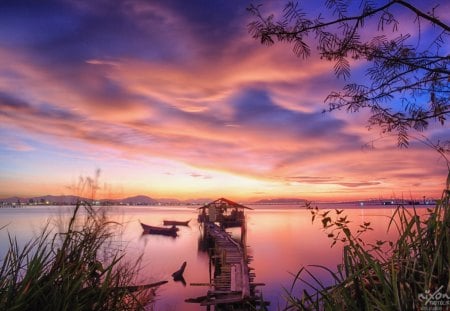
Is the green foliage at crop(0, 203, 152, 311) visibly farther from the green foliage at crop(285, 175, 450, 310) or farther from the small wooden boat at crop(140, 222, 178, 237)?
the small wooden boat at crop(140, 222, 178, 237)

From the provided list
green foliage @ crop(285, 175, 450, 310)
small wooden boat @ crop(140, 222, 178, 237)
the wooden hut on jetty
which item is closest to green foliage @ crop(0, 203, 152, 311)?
green foliage @ crop(285, 175, 450, 310)

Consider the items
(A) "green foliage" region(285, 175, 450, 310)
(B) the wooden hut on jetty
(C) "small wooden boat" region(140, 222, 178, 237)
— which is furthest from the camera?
(C) "small wooden boat" region(140, 222, 178, 237)

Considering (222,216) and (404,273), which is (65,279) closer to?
(404,273)

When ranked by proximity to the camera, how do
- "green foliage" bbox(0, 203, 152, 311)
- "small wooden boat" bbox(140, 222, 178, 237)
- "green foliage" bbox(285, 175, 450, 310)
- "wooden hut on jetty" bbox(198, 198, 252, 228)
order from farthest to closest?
"small wooden boat" bbox(140, 222, 178, 237) → "wooden hut on jetty" bbox(198, 198, 252, 228) → "green foliage" bbox(0, 203, 152, 311) → "green foliage" bbox(285, 175, 450, 310)

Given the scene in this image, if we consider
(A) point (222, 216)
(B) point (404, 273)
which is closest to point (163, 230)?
(A) point (222, 216)

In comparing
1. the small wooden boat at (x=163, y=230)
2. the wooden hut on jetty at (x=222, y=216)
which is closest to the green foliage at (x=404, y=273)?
the wooden hut on jetty at (x=222, y=216)

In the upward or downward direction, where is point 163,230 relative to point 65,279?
downward

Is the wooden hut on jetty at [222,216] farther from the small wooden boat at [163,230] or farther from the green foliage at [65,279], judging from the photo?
the green foliage at [65,279]

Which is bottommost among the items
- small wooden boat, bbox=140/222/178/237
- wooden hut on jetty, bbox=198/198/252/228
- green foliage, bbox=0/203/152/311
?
small wooden boat, bbox=140/222/178/237

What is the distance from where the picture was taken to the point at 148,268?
36.5m

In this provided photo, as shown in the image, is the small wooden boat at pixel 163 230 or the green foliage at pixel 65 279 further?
the small wooden boat at pixel 163 230

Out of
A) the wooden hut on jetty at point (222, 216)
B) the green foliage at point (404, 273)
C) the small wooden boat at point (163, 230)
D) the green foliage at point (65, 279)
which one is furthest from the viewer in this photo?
the small wooden boat at point (163, 230)

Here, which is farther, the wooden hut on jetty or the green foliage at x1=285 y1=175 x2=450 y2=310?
the wooden hut on jetty

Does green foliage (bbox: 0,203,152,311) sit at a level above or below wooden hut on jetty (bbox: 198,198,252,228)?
above
